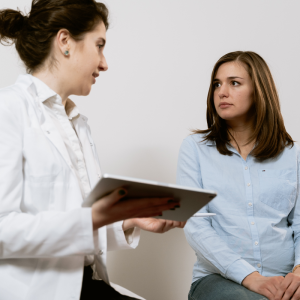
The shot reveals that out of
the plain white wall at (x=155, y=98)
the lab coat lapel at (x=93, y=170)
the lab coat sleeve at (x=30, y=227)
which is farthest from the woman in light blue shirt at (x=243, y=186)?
the lab coat sleeve at (x=30, y=227)

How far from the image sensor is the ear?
3.84 ft

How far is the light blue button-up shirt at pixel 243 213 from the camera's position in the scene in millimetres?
1501

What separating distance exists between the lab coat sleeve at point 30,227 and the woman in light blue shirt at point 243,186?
27.5 inches

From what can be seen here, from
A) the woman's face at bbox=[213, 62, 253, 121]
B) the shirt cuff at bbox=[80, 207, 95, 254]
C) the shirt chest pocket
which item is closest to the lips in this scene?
the woman's face at bbox=[213, 62, 253, 121]

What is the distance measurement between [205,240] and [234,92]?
69 cm

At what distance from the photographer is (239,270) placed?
4.53ft

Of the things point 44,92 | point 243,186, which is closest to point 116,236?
point 44,92

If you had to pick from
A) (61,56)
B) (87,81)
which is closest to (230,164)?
(87,81)

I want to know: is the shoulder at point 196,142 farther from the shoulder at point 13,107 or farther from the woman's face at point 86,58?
the shoulder at point 13,107

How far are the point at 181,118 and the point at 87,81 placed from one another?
3.27 ft

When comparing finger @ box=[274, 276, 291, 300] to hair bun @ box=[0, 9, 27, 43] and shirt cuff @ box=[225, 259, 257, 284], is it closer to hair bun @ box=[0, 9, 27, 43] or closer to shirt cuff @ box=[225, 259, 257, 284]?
shirt cuff @ box=[225, 259, 257, 284]

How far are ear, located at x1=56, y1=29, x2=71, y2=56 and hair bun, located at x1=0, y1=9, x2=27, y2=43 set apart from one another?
177 mm

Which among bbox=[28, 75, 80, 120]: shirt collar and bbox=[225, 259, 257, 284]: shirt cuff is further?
bbox=[225, 259, 257, 284]: shirt cuff

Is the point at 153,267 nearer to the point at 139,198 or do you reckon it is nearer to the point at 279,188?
the point at 279,188
